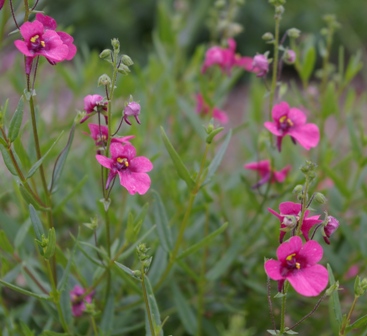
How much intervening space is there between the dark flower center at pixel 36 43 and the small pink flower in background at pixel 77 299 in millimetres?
556

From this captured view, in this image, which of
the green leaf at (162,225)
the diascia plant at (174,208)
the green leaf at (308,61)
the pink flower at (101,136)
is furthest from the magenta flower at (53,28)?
the green leaf at (308,61)

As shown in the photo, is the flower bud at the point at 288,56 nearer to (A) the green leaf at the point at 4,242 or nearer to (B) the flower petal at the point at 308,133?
(B) the flower petal at the point at 308,133

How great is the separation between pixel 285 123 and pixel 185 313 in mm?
522

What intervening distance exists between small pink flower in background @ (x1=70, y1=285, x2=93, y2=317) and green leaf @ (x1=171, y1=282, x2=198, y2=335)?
0.72 feet

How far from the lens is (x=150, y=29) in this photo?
5.18 metres

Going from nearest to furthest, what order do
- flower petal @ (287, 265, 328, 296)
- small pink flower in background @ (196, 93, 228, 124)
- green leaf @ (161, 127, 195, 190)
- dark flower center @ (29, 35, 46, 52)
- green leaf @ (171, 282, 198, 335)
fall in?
flower petal @ (287, 265, 328, 296)
dark flower center @ (29, 35, 46, 52)
green leaf @ (161, 127, 195, 190)
green leaf @ (171, 282, 198, 335)
small pink flower in background @ (196, 93, 228, 124)

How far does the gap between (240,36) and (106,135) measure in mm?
4216

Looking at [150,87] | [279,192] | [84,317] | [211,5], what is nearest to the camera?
[84,317]

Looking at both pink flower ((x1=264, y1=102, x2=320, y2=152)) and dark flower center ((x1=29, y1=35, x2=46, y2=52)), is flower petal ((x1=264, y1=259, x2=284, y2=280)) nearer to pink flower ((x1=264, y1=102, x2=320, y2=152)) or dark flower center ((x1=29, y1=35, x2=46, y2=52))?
pink flower ((x1=264, y1=102, x2=320, y2=152))

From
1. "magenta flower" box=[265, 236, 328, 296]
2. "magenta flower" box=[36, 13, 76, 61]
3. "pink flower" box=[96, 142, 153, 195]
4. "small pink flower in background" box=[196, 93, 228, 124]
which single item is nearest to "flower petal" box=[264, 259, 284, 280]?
"magenta flower" box=[265, 236, 328, 296]

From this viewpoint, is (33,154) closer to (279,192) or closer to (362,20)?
(279,192)

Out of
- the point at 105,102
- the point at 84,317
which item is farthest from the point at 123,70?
the point at 84,317

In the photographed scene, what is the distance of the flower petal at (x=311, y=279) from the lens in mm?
922

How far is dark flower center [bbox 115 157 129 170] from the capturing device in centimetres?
105
